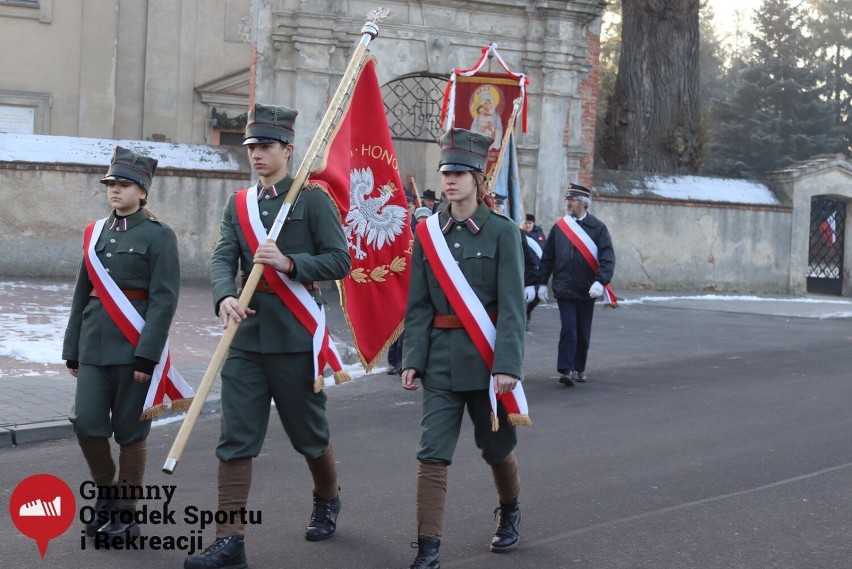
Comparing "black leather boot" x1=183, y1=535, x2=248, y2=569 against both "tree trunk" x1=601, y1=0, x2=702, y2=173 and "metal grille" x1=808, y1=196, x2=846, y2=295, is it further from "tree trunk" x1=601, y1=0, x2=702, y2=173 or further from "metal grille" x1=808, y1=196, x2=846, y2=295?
"metal grille" x1=808, y1=196, x2=846, y2=295

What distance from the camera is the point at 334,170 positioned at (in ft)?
20.6

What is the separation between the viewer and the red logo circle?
5562 mm

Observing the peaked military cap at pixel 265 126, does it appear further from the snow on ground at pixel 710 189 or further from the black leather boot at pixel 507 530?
the snow on ground at pixel 710 189

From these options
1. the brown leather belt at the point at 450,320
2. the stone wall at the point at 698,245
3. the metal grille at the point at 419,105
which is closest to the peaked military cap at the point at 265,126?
the brown leather belt at the point at 450,320

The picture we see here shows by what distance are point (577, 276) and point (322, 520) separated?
6031 mm

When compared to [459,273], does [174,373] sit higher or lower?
lower

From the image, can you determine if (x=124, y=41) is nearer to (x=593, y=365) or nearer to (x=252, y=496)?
(x=593, y=365)

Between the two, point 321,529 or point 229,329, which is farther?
point 321,529

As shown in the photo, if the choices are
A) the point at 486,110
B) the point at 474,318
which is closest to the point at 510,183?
the point at 486,110

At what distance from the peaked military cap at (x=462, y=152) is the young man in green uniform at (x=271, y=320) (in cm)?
63

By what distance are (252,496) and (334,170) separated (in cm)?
190

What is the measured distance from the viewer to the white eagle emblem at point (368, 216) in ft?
23.7

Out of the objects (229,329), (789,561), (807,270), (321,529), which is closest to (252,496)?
(321,529)

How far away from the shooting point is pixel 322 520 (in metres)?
5.82
